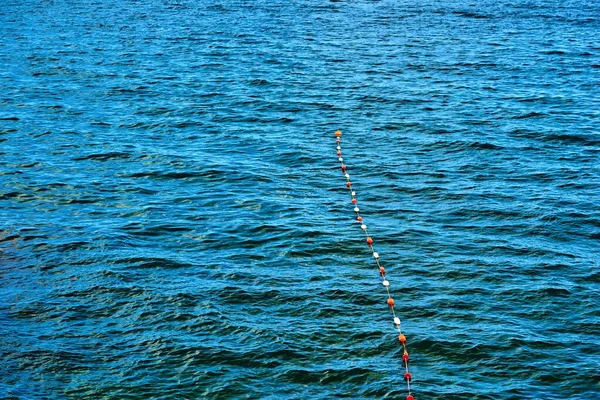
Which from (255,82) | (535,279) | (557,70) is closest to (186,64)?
(255,82)

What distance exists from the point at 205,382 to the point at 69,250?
7.67 meters

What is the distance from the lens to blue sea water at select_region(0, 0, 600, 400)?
1844 centimetres

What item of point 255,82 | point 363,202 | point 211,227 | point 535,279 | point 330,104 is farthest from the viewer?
point 255,82

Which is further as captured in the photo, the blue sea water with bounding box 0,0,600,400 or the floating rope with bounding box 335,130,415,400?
the blue sea water with bounding box 0,0,600,400

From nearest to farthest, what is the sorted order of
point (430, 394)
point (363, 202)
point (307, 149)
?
1. point (430, 394)
2. point (363, 202)
3. point (307, 149)

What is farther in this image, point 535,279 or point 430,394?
point 535,279

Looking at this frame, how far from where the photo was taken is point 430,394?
17.3 meters

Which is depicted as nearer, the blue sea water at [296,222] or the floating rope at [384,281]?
the floating rope at [384,281]

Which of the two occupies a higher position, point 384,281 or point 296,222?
point 296,222

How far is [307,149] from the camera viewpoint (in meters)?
32.7

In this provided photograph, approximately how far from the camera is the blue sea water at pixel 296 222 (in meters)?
18.4

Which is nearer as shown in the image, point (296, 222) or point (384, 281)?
point (384, 281)

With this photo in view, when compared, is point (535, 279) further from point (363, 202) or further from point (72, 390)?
point (72, 390)

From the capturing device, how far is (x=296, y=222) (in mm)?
25750
